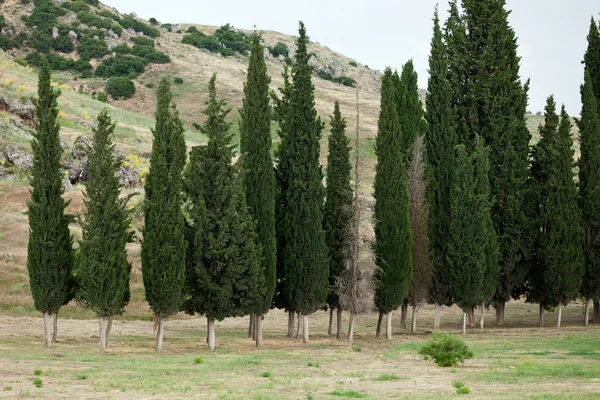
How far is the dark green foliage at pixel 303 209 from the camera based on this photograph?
140 feet

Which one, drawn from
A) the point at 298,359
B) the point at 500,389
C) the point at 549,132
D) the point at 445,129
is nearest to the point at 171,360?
the point at 298,359

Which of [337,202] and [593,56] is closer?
[337,202]

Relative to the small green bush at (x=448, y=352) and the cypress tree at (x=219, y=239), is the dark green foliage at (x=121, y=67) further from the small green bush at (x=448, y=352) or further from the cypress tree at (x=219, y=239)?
the small green bush at (x=448, y=352)

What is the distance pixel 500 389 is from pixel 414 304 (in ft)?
89.4

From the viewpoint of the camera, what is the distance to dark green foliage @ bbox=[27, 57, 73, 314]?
37438 millimetres

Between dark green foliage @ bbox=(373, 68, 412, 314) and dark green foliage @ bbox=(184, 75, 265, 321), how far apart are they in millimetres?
9708

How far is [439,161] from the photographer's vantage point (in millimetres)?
54625

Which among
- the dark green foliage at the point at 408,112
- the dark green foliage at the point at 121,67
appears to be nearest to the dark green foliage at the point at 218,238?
the dark green foliage at the point at 408,112

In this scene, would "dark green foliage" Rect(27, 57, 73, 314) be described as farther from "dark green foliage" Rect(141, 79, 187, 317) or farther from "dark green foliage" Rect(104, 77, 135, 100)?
"dark green foliage" Rect(104, 77, 135, 100)

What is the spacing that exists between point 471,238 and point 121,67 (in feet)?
358

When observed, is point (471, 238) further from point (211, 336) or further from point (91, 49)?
point (91, 49)

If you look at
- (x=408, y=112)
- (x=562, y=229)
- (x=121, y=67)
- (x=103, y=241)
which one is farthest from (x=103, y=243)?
(x=121, y=67)

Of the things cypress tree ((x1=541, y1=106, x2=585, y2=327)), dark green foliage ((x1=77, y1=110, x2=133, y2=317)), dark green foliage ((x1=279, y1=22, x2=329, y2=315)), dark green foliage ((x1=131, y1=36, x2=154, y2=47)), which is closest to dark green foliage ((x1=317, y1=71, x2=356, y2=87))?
dark green foliage ((x1=131, y1=36, x2=154, y2=47))

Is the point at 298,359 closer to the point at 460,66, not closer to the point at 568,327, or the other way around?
the point at 568,327
